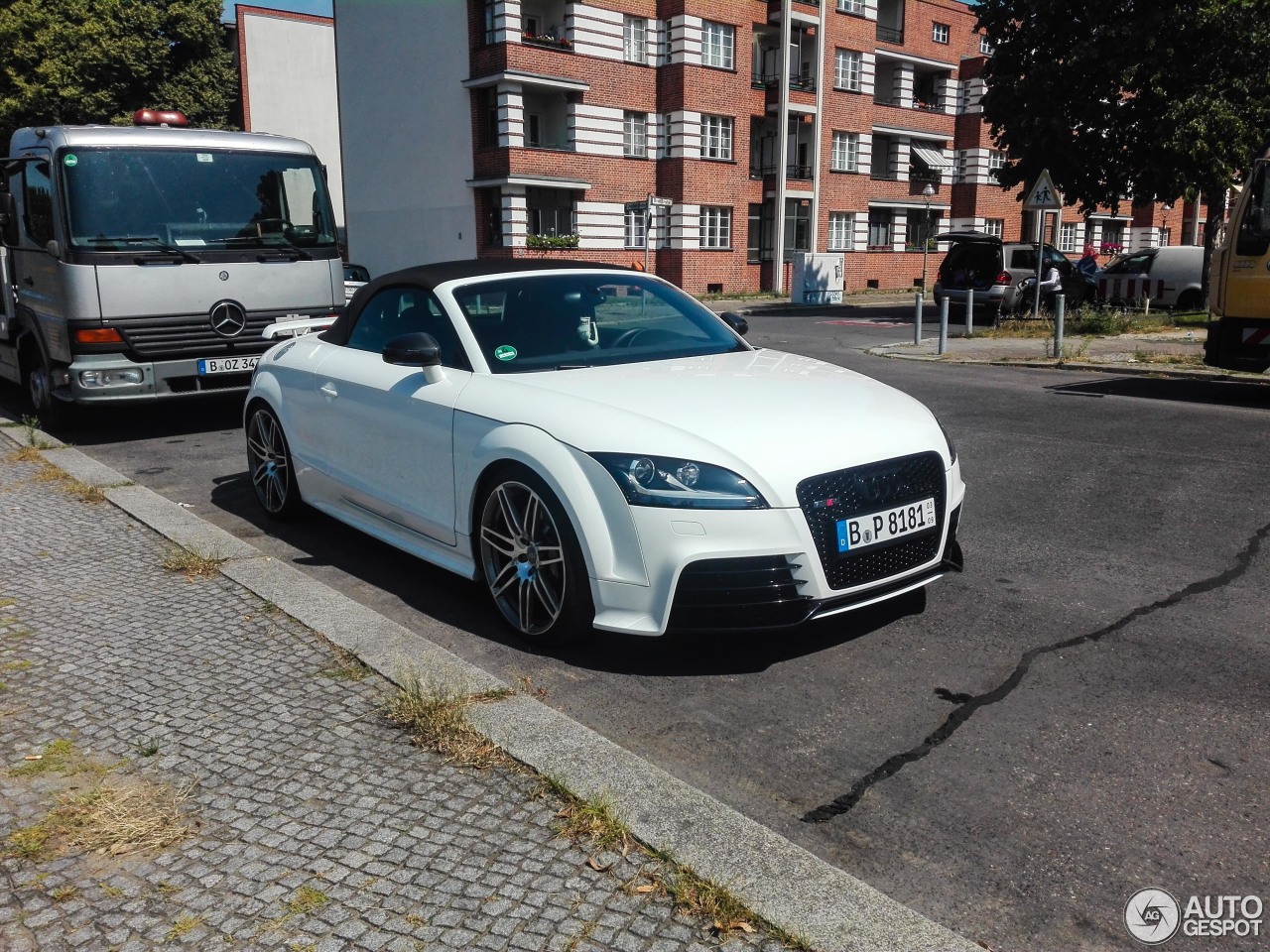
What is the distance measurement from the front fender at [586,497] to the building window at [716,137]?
36.9 metres

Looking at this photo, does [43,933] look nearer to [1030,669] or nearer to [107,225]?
[1030,669]

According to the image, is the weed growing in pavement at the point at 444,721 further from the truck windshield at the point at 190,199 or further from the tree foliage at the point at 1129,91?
the tree foliage at the point at 1129,91

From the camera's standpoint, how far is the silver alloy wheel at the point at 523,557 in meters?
4.31

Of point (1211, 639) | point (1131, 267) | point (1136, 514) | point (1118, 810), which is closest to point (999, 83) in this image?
point (1131, 267)

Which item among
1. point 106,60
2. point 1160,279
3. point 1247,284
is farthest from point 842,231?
point 1247,284

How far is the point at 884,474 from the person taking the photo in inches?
164

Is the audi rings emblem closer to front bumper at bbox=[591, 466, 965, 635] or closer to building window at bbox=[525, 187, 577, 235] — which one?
front bumper at bbox=[591, 466, 965, 635]

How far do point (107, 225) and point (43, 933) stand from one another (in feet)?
25.8

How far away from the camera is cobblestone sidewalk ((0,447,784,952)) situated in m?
2.56

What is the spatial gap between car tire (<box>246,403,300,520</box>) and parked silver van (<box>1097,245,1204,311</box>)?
23.1 metres

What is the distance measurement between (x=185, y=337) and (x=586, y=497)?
662 centimetres

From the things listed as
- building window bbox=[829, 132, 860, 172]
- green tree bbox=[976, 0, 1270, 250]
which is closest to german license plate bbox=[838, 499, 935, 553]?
green tree bbox=[976, 0, 1270, 250]

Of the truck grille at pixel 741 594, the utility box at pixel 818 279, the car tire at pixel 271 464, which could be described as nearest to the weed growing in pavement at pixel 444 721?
the truck grille at pixel 741 594

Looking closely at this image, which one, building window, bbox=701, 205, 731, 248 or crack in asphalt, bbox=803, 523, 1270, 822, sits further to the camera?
building window, bbox=701, 205, 731, 248
